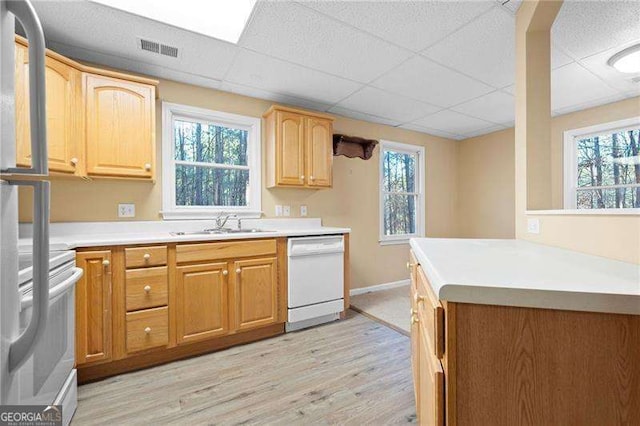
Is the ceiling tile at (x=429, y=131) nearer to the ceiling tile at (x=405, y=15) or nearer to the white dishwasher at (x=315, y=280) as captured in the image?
the ceiling tile at (x=405, y=15)

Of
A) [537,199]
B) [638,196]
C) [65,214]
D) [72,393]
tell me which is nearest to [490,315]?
[537,199]

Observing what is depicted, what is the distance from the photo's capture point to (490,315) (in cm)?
65

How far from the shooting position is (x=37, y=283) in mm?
586

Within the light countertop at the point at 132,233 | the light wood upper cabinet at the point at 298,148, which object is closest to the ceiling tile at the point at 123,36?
the light wood upper cabinet at the point at 298,148

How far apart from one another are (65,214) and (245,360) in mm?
1811

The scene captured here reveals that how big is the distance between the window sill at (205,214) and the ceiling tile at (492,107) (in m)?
2.74

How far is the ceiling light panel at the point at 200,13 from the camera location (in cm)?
173

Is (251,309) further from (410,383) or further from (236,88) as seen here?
(236,88)

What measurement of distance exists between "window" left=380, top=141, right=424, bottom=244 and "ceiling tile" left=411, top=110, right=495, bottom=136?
1.38ft

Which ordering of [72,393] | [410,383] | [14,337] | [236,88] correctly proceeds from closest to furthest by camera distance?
1. [14,337]
2. [72,393]
3. [410,383]
4. [236,88]

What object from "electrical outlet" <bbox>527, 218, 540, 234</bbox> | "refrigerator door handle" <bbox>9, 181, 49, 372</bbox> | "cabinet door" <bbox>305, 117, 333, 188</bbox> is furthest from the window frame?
"refrigerator door handle" <bbox>9, 181, 49, 372</bbox>

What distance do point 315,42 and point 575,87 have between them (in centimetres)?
273

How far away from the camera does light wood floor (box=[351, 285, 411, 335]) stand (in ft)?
8.71

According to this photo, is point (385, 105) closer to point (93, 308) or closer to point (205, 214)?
point (205, 214)
